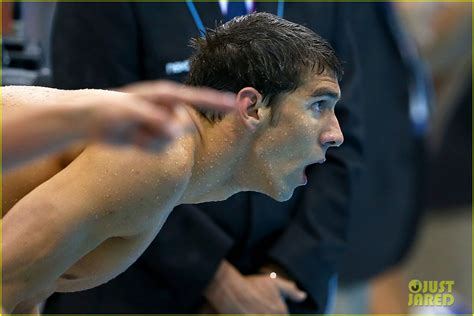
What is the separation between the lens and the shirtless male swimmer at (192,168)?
29.5 inches

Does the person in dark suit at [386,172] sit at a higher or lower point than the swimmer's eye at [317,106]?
lower

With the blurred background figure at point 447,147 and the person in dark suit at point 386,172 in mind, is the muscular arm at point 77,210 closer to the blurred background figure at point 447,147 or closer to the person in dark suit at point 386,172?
the person in dark suit at point 386,172

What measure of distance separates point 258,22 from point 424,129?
3.40ft

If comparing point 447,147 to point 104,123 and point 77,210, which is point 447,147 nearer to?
point 77,210

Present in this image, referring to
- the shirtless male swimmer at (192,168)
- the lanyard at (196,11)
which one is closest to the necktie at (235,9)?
the lanyard at (196,11)

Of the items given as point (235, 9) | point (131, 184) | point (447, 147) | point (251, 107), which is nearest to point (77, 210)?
point (131, 184)

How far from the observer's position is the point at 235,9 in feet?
3.24

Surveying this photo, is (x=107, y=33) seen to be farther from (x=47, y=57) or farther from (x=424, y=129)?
(x=424, y=129)

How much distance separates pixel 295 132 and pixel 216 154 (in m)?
0.07

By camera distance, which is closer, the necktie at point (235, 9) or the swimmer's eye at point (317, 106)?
the swimmer's eye at point (317, 106)

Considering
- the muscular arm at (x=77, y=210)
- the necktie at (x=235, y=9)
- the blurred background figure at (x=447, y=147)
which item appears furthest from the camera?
the blurred background figure at (x=447, y=147)

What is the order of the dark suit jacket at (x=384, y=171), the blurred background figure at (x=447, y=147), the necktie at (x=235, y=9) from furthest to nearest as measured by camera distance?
the blurred background figure at (x=447, y=147), the dark suit jacket at (x=384, y=171), the necktie at (x=235, y=9)

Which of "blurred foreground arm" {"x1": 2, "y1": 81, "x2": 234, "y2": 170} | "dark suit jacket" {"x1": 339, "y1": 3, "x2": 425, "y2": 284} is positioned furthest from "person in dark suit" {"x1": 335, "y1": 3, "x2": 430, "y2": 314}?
"blurred foreground arm" {"x1": 2, "y1": 81, "x2": 234, "y2": 170}

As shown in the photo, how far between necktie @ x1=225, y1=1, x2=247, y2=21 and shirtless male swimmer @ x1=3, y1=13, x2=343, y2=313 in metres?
0.13
